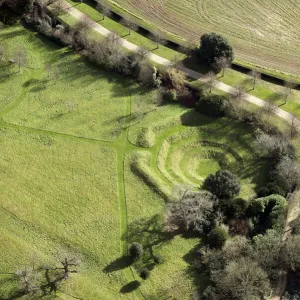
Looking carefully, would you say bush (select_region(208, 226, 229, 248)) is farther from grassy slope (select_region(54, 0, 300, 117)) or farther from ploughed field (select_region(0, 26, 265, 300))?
grassy slope (select_region(54, 0, 300, 117))

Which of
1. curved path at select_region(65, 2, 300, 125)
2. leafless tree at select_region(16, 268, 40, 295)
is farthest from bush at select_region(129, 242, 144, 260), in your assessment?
curved path at select_region(65, 2, 300, 125)

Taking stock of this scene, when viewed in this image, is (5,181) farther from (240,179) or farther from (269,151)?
(269,151)

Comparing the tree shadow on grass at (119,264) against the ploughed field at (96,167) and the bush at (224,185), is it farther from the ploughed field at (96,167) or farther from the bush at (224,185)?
the bush at (224,185)

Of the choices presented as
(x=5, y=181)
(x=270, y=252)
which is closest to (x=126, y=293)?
(x=270, y=252)

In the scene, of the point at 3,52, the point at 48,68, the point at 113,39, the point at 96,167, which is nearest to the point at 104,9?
the point at 113,39

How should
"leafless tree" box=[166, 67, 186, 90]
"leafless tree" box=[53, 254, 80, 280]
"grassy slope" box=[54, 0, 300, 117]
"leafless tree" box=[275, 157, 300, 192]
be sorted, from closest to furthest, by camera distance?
1. "leafless tree" box=[53, 254, 80, 280]
2. "leafless tree" box=[275, 157, 300, 192]
3. "grassy slope" box=[54, 0, 300, 117]
4. "leafless tree" box=[166, 67, 186, 90]
